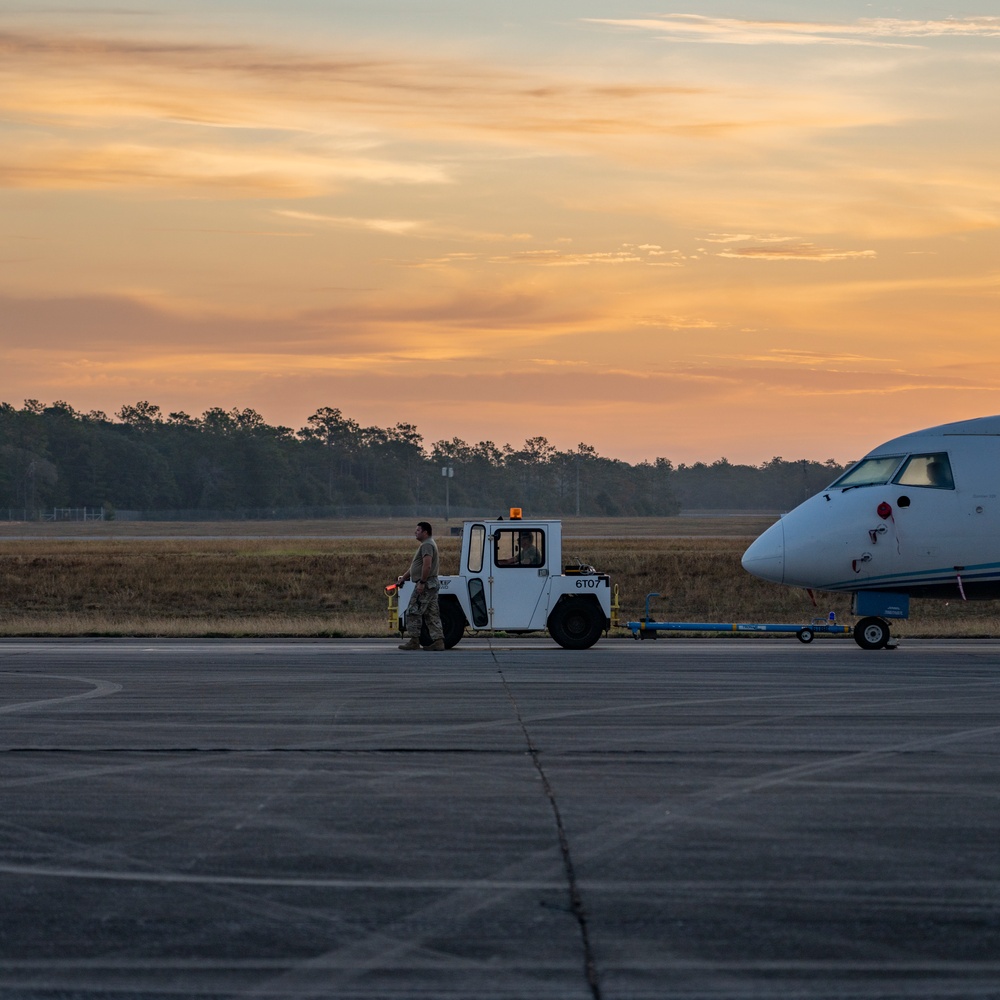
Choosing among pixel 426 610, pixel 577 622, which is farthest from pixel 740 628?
pixel 426 610

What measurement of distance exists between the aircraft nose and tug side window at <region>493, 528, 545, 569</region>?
3362mm

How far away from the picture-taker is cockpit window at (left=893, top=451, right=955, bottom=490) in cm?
2275

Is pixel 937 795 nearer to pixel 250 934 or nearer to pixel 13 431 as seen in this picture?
pixel 250 934

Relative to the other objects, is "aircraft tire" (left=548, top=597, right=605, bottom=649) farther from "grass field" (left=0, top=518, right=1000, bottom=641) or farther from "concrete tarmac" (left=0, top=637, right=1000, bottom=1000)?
"grass field" (left=0, top=518, right=1000, bottom=641)

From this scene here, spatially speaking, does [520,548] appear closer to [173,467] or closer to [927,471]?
[927,471]

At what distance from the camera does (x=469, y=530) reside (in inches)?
903

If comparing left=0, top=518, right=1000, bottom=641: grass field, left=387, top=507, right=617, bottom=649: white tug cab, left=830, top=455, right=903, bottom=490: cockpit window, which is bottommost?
left=0, top=518, right=1000, bottom=641: grass field

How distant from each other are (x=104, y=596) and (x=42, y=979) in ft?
Answer: 137

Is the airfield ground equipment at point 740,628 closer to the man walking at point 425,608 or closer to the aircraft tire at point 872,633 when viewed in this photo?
the aircraft tire at point 872,633

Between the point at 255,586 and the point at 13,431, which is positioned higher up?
the point at 13,431

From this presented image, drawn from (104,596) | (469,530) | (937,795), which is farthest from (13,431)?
(937,795)

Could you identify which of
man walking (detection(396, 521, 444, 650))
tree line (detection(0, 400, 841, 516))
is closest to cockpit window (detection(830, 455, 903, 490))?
man walking (detection(396, 521, 444, 650))

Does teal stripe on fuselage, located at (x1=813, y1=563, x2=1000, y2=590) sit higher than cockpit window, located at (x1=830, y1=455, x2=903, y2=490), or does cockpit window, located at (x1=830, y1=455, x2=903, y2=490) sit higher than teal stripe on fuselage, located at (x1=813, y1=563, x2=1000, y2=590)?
cockpit window, located at (x1=830, y1=455, x2=903, y2=490)

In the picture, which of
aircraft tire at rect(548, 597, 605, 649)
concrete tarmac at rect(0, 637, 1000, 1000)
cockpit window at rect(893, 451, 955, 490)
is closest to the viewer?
concrete tarmac at rect(0, 637, 1000, 1000)
